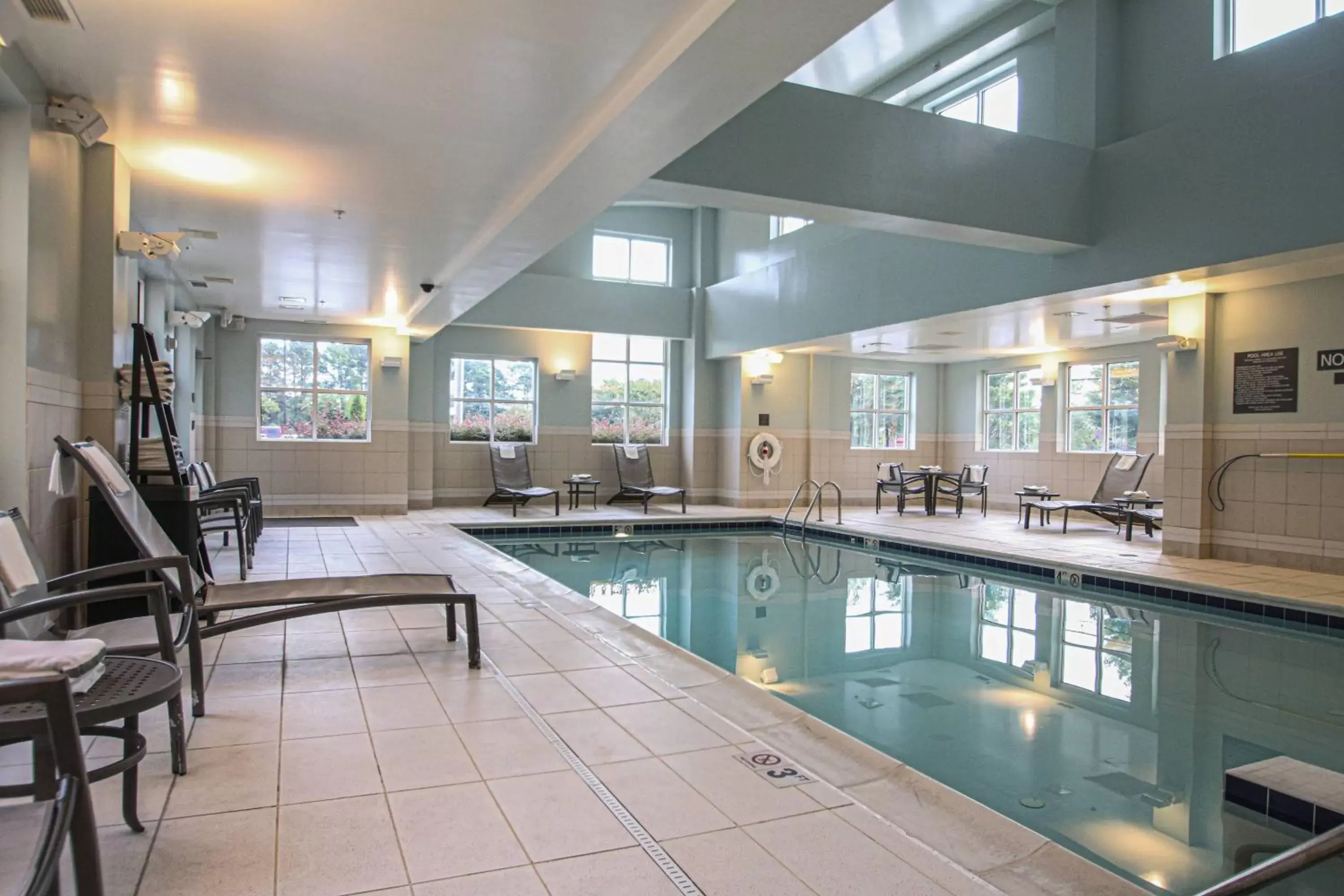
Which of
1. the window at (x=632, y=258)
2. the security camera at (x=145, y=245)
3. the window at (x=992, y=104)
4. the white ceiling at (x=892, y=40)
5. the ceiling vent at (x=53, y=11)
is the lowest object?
the security camera at (x=145, y=245)

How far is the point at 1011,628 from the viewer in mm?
5336

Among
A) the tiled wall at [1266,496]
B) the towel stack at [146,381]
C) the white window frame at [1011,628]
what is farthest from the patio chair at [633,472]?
the towel stack at [146,381]

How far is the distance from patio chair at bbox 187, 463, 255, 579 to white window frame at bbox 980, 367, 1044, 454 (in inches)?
397

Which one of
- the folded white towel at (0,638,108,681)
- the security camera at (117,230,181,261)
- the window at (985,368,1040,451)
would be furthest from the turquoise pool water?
the window at (985,368,1040,451)

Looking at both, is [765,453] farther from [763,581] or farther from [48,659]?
[48,659]

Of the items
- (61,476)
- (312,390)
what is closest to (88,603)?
(61,476)

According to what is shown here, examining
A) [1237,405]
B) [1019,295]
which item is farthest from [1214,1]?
[1237,405]

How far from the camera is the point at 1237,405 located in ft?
23.4

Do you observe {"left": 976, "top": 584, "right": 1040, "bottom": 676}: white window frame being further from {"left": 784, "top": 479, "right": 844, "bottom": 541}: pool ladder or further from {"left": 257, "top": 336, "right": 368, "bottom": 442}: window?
{"left": 257, "top": 336, "right": 368, "bottom": 442}: window

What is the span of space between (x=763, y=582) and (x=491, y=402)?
5.95m

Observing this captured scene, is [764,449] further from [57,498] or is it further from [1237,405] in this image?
[57,498]

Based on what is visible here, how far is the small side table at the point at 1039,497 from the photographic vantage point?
10301 mm

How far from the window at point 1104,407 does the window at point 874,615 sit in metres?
5.47

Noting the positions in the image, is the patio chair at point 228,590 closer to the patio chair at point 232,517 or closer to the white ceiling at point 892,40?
the patio chair at point 232,517
